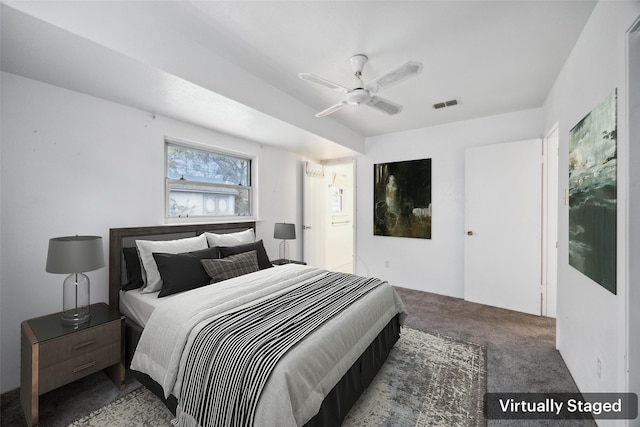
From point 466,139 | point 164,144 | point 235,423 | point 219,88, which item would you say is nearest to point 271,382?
point 235,423

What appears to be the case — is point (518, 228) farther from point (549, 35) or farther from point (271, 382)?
point (271, 382)

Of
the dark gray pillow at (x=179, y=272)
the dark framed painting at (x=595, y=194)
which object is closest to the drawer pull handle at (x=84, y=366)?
the dark gray pillow at (x=179, y=272)

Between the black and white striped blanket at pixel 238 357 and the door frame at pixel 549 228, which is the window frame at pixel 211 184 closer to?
the black and white striped blanket at pixel 238 357

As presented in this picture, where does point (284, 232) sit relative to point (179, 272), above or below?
above

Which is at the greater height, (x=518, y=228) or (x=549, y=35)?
(x=549, y=35)

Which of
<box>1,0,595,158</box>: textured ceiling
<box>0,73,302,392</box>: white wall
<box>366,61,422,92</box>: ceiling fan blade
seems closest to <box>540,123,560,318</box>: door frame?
<box>1,0,595,158</box>: textured ceiling

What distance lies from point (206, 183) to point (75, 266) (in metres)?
1.80

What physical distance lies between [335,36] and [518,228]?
10.7 feet

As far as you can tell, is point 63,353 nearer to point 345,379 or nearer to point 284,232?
point 345,379

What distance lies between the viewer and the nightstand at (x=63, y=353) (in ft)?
5.27

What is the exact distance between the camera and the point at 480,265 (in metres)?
3.74

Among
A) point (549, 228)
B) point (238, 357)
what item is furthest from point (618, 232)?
point (549, 228)

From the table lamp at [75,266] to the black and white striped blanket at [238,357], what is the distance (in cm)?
101

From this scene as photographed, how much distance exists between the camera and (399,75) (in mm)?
1944
